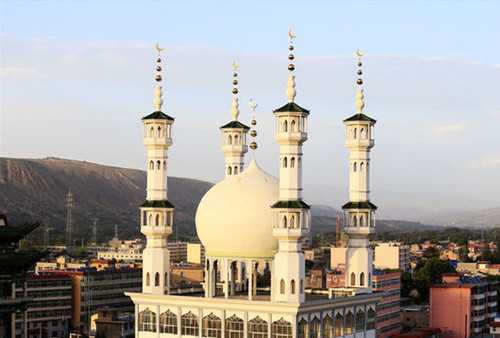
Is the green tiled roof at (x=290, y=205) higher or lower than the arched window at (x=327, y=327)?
higher

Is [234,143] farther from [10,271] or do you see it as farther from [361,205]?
[10,271]

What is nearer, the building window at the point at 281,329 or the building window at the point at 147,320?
the building window at the point at 281,329

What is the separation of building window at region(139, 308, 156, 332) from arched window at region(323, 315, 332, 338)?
8307 mm

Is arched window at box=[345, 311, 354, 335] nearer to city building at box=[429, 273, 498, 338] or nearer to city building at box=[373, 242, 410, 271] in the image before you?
city building at box=[429, 273, 498, 338]

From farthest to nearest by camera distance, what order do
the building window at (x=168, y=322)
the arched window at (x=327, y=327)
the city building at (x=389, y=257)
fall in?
the city building at (x=389, y=257)
the building window at (x=168, y=322)
the arched window at (x=327, y=327)

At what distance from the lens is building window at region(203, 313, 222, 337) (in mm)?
40969

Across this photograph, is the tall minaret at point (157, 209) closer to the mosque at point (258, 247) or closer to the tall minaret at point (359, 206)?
the mosque at point (258, 247)

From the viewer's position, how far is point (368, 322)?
4406 centimetres

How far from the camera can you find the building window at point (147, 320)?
4294 centimetres

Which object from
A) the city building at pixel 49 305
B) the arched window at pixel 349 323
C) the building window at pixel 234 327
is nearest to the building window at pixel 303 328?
the building window at pixel 234 327

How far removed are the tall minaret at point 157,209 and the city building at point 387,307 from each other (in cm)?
4812

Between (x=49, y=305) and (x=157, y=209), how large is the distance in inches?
2064

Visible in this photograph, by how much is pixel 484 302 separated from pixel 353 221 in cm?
5788

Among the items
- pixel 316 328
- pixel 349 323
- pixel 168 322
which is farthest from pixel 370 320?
pixel 168 322
